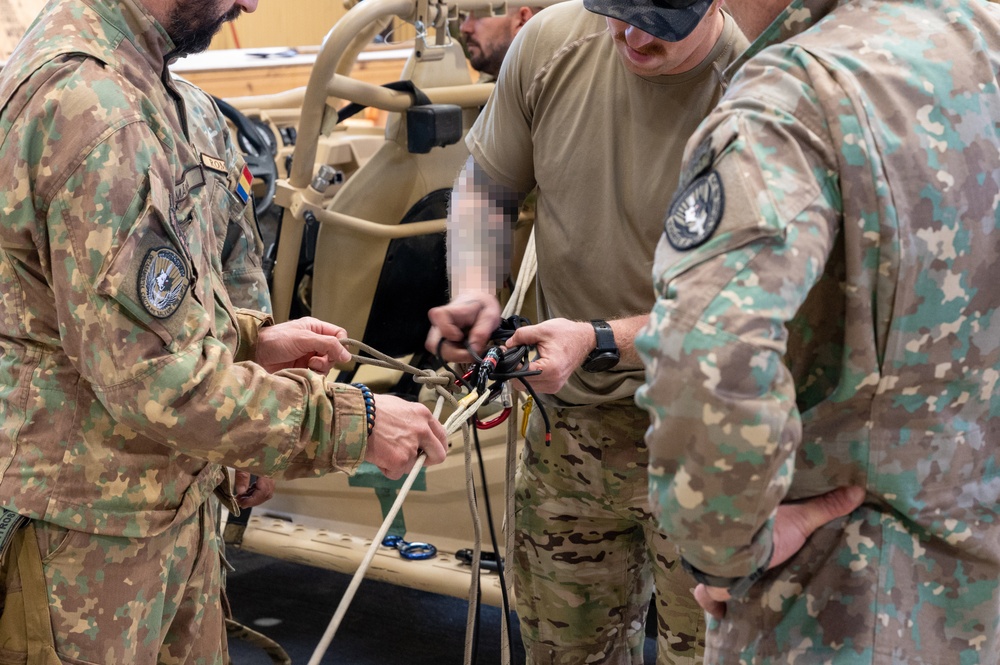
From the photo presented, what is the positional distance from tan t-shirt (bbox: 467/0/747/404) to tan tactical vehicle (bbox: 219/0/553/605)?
3.06ft

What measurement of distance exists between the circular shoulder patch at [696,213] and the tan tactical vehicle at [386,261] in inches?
70.5

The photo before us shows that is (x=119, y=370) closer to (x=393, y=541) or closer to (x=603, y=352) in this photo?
(x=603, y=352)

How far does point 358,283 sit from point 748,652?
2062mm

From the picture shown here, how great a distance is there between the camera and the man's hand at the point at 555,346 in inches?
70.1

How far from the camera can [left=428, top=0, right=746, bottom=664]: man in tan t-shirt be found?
1.84m

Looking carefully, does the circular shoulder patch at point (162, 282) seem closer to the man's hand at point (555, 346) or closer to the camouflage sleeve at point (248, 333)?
the camouflage sleeve at point (248, 333)

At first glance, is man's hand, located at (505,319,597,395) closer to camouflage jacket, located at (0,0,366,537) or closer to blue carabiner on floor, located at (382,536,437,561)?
camouflage jacket, located at (0,0,366,537)

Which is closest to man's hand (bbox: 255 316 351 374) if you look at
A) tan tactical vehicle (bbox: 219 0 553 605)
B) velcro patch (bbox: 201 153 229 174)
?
velcro patch (bbox: 201 153 229 174)

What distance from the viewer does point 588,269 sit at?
1949 mm

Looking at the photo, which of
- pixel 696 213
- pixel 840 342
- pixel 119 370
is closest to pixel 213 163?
pixel 119 370

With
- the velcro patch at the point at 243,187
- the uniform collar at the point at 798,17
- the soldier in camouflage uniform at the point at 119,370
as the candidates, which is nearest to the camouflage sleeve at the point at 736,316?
the uniform collar at the point at 798,17

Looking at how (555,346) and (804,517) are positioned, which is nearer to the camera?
(804,517)

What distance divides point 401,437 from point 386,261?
151cm

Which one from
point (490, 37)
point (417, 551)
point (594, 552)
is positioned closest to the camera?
point (594, 552)
